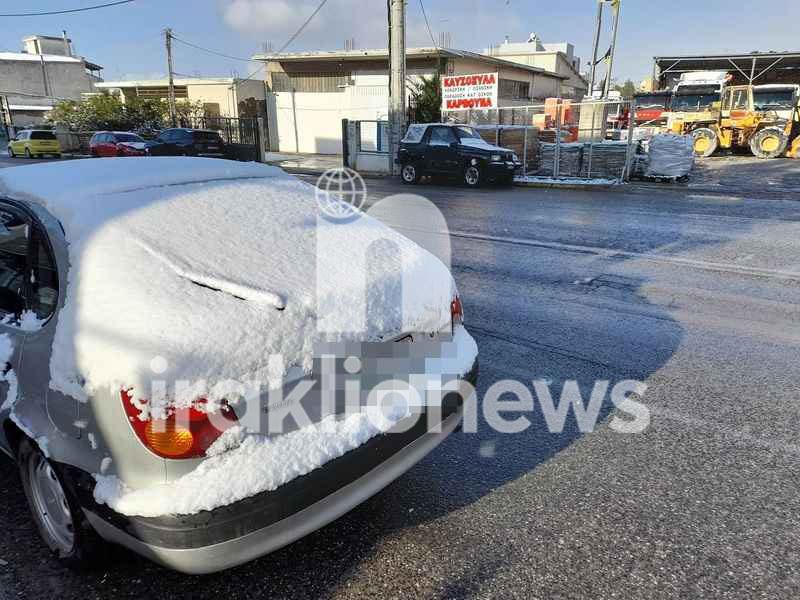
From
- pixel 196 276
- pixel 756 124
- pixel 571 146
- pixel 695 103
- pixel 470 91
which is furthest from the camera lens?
pixel 695 103

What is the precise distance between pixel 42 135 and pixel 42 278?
34.3 metres

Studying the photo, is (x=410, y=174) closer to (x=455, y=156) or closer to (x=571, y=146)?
(x=455, y=156)

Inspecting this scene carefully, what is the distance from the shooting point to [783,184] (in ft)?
54.9

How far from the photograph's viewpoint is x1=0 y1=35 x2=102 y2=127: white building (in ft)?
176

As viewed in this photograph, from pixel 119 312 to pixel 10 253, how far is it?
3.60ft

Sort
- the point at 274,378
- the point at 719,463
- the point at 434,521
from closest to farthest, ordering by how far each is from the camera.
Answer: the point at 274,378 < the point at 434,521 < the point at 719,463

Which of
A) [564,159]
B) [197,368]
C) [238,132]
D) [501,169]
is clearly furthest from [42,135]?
[197,368]

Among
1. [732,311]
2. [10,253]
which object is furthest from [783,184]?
[10,253]

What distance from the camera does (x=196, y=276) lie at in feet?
7.54

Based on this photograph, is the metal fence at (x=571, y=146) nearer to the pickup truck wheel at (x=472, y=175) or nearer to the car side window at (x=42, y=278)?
the pickup truck wheel at (x=472, y=175)

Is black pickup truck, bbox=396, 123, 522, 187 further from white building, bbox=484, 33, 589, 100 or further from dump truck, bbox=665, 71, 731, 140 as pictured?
white building, bbox=484, 33, 589, 100

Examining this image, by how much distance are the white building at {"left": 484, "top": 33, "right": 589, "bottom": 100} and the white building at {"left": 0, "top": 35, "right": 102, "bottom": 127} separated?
128 ft

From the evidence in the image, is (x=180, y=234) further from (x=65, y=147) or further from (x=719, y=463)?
(x=65, y=147)

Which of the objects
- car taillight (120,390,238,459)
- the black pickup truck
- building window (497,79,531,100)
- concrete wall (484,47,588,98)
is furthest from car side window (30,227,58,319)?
concrete wall (484,47,588,98)
